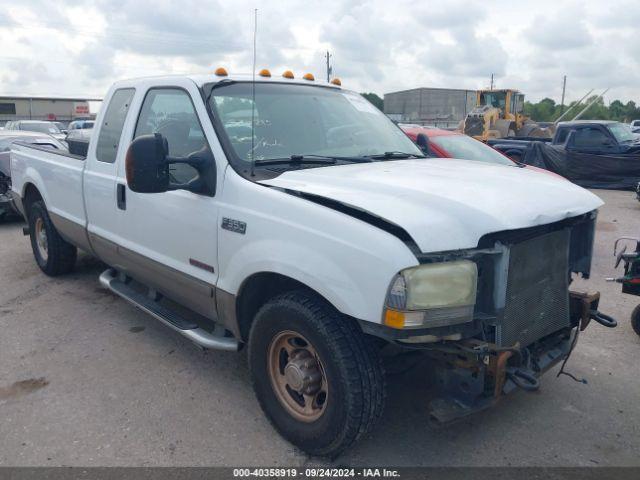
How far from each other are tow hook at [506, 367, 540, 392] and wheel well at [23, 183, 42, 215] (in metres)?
5.18

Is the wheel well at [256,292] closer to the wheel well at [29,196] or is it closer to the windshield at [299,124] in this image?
the windshield at [299,124]

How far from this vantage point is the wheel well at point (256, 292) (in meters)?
3.05

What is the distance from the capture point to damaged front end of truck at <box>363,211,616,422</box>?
98.4 inches

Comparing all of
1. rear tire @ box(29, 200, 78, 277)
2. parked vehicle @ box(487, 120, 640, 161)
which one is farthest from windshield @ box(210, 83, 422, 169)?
parked vehicle @ box(487, 120, 640, 161)

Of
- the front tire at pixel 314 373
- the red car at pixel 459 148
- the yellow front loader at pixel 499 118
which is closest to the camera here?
the front tire at pixel 314 373

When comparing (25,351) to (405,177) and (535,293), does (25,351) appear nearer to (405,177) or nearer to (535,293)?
(405,177)

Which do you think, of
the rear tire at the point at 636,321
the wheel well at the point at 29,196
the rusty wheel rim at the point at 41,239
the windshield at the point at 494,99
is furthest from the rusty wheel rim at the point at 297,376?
the windshield at the point at 494,99

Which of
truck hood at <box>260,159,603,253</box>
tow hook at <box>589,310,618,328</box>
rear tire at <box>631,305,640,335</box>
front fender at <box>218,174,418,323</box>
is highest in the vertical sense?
truck hood at <box>260,159,603,253</box>

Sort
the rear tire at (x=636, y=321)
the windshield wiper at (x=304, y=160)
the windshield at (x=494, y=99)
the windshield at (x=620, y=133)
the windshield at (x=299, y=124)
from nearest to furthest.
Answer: the windshield wiper at (x=304, y=160) → the windshield at (x=299, y=124) → the rear tire at (x=636, y=321) → the windshield at (x=620, y=133) → the windshield at (x=494, y=99)

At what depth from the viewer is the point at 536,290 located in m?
2.93

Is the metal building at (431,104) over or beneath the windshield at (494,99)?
over

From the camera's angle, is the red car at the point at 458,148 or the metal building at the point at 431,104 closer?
the red car at the point at 458,148

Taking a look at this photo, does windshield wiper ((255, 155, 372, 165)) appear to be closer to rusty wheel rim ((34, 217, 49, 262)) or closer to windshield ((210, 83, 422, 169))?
windshield ((210, 83, 422, 169))

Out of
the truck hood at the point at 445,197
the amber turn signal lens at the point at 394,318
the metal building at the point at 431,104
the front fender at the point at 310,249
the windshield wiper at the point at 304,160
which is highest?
the metal building at the point at 431,104
